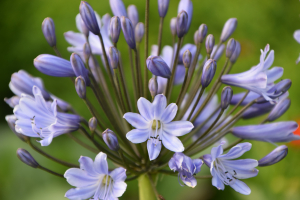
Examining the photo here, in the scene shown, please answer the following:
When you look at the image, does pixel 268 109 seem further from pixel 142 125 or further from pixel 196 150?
pixel 142 125

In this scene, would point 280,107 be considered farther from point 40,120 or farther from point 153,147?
point 40,120

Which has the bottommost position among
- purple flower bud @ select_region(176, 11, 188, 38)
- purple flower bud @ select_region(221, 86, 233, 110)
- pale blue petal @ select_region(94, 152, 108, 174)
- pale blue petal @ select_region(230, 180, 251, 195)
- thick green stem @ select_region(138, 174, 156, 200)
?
thick green stem @ select_region(138, 174, 156, 200)

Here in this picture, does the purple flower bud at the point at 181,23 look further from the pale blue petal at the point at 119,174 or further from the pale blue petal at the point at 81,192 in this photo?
the pale blue petal at the point at 81,192

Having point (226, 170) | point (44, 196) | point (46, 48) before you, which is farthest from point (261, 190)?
point (46, 48)

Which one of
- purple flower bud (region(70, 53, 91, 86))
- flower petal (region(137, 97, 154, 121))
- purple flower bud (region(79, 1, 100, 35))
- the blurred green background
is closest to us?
flower petal (region(137, 97, 154, 121))

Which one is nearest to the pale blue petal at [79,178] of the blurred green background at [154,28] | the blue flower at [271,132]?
the blue flower at [271,132]

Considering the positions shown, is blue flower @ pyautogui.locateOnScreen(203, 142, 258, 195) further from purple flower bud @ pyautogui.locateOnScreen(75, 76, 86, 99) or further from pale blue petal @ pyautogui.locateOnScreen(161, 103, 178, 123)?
purple flower bud @ pyautogui.locateOnScreen(75, 76, 86, 99)

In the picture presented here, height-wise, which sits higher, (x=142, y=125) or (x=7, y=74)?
(x=142, y=125)

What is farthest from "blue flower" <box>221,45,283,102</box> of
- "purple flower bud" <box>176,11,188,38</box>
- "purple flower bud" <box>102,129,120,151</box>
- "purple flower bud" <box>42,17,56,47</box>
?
"purple flower bud" <box>42,17,56,47</box>
